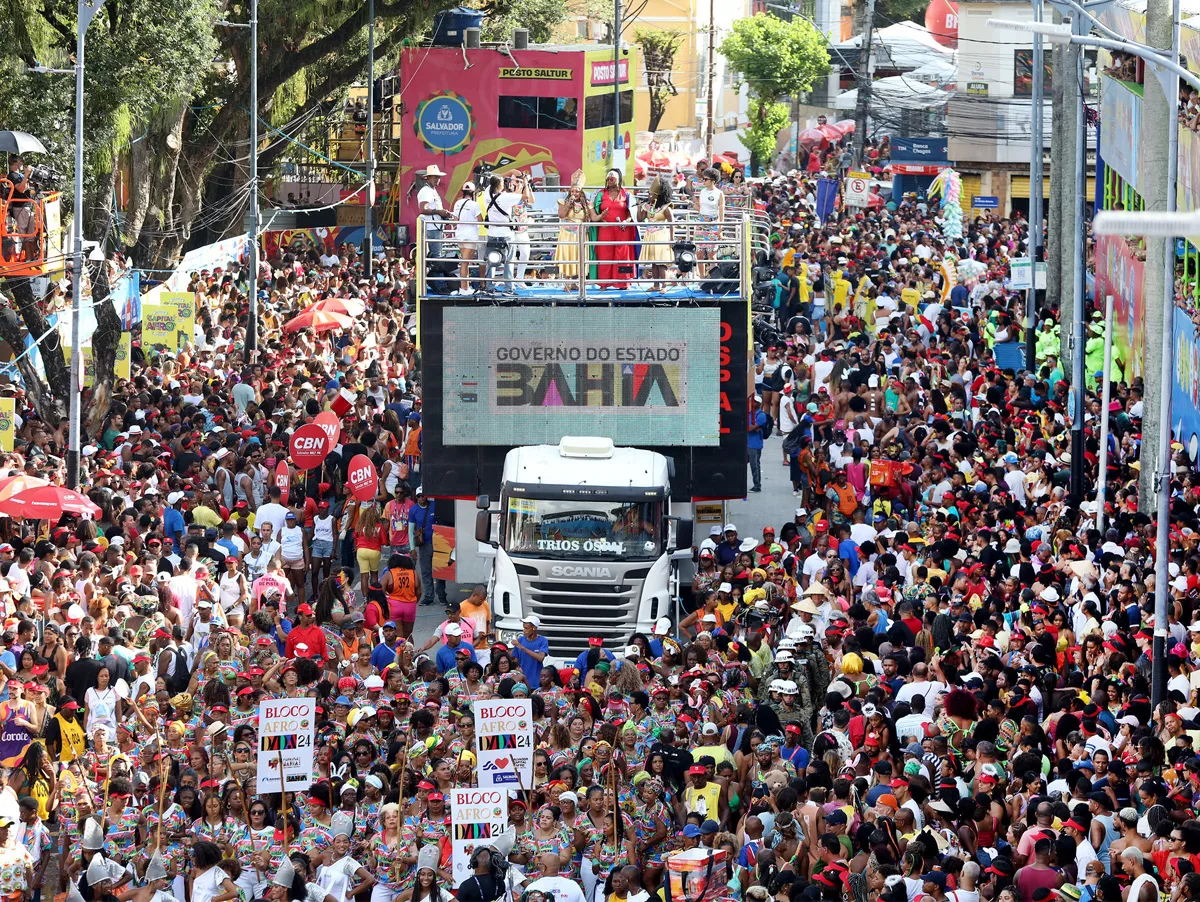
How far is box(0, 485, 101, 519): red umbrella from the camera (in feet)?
65.5

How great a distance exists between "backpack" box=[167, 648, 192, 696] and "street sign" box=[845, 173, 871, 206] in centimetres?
3601

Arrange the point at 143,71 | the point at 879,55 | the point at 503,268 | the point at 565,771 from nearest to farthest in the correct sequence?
the point at 565,771
the point at 503,268
the point at 143,71
the point at 879,55

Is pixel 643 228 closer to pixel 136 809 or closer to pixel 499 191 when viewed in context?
pixel 499 191

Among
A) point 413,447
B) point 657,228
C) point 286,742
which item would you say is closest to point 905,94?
point 413,447

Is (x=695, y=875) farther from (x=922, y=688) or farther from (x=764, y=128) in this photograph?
(x=764, y=128)

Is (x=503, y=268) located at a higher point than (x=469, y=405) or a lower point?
higher

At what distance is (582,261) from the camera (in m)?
21.4

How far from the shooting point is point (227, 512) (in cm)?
2352

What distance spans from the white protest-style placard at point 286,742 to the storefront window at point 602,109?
43.6m

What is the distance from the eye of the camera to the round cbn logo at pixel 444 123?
55.1 metres

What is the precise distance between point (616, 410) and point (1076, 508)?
15.6 ft

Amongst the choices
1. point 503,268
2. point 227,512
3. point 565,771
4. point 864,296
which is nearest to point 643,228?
point 503,268

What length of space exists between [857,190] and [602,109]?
979 centimetres

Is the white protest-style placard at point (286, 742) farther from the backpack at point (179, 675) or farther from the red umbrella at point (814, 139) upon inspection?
the red umbrella at point (814, 139)
